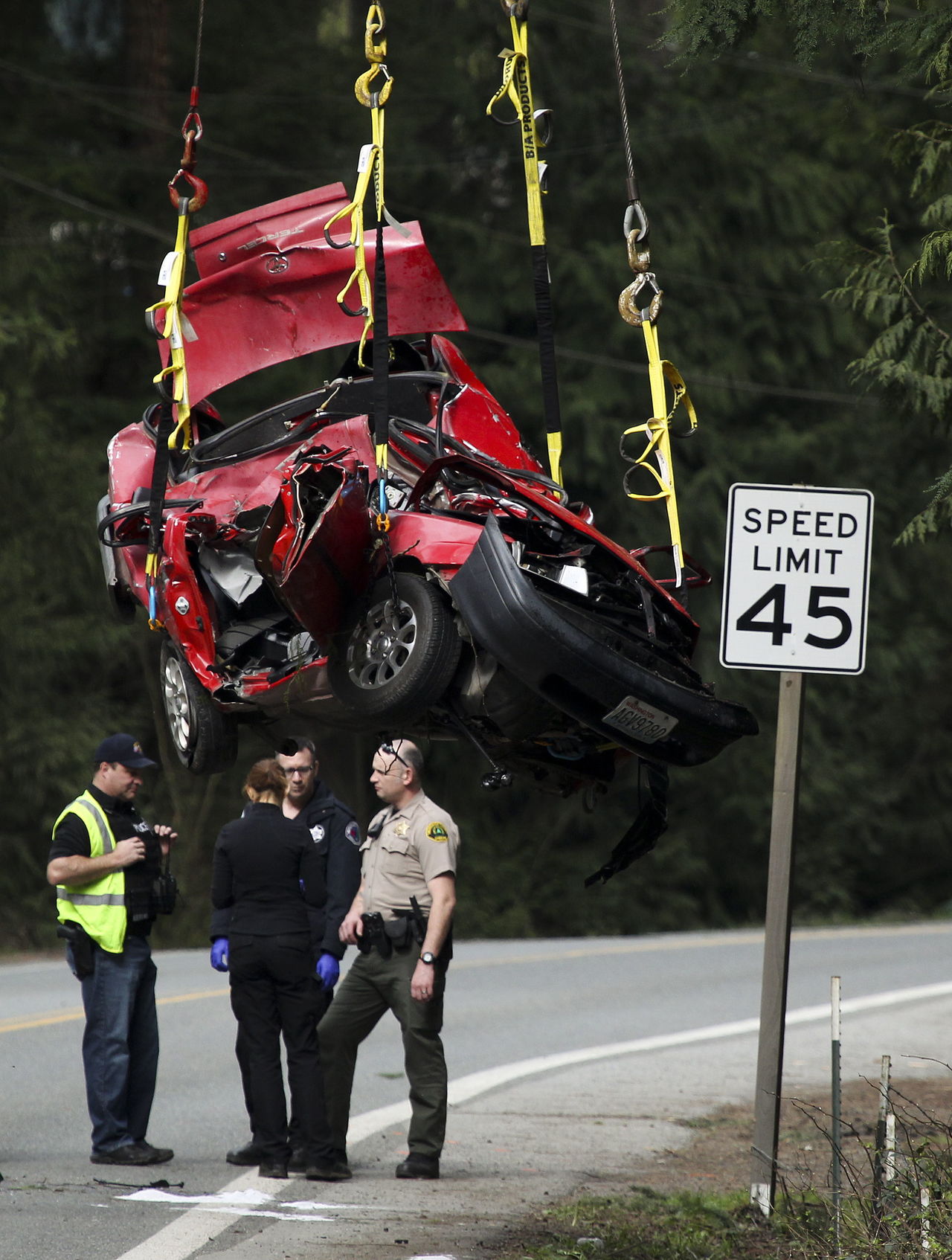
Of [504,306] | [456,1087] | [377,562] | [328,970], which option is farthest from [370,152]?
[504,306]

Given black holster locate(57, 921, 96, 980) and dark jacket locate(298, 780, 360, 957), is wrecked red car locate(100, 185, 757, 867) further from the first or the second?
black holster locate(57, 921, 96, 980)

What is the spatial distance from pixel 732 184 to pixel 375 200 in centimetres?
2187

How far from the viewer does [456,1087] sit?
476 inches

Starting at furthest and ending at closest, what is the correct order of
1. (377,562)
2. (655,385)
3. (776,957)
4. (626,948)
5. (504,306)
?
(504,306), (626,948), (776,957), (655,385), (377,562)

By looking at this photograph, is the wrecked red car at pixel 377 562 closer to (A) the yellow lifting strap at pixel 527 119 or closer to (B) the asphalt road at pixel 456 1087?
(A) the yellow lifting strap at pixel 527 119

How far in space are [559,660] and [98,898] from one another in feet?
15.7

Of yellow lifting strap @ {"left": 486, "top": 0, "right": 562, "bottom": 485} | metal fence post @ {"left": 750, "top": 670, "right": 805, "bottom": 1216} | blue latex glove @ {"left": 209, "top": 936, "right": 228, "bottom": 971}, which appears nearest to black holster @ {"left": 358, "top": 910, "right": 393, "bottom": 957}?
blue latex glove @ {"left": 209, "top": 936, "right": 228, "bottom": 971}

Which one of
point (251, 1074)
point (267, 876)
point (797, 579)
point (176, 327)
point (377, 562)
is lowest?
point (251, 1074)

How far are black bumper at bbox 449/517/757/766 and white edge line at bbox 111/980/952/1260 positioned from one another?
310 centimetres

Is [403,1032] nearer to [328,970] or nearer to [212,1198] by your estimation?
[328,970]

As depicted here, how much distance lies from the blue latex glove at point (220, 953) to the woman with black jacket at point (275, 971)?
0.27 metres

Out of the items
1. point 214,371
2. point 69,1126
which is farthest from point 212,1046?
point 214,371

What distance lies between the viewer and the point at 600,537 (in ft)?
22.2

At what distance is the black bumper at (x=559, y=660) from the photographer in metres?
6.04
